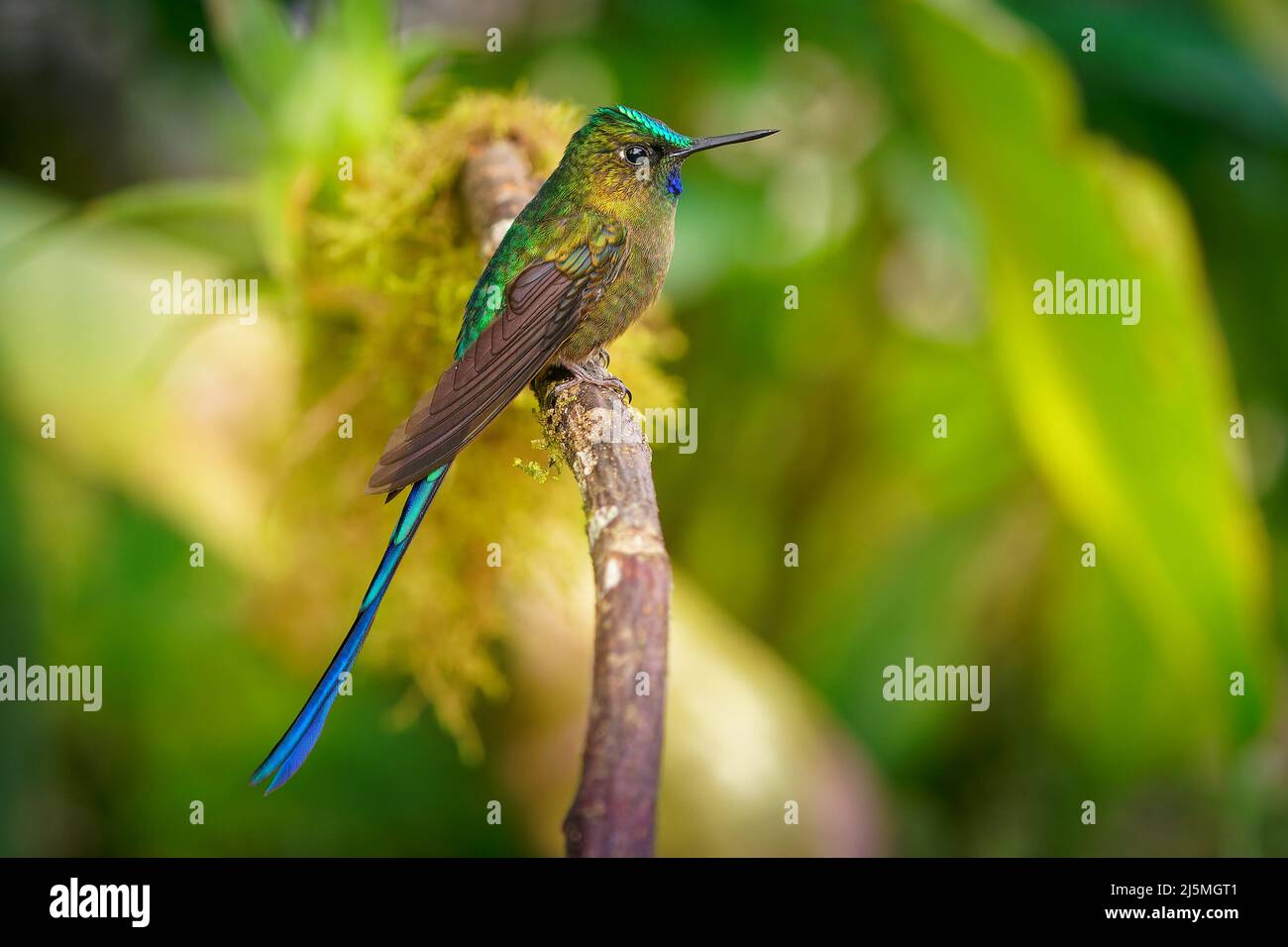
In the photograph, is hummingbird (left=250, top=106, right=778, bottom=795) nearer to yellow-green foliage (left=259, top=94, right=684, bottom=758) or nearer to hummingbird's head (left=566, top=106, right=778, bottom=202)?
hummingbird's head (left=566, top=106, right=778, bottom=202)

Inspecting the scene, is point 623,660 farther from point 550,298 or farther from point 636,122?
point 636,122

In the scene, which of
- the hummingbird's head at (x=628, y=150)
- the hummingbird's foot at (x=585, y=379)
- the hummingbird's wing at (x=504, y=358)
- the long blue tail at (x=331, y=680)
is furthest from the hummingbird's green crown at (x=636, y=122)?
the long blue tail at (x=331, y=680)

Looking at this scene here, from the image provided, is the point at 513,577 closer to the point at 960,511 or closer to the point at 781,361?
the point at 781,361

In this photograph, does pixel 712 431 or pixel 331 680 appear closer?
pixel 331 680

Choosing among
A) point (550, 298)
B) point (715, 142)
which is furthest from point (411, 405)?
point (715, 142)

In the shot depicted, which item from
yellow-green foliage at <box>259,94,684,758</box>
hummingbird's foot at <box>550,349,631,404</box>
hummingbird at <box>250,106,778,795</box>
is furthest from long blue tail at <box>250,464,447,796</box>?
yellow-green foliage at <box>259,94,684,758</box>
